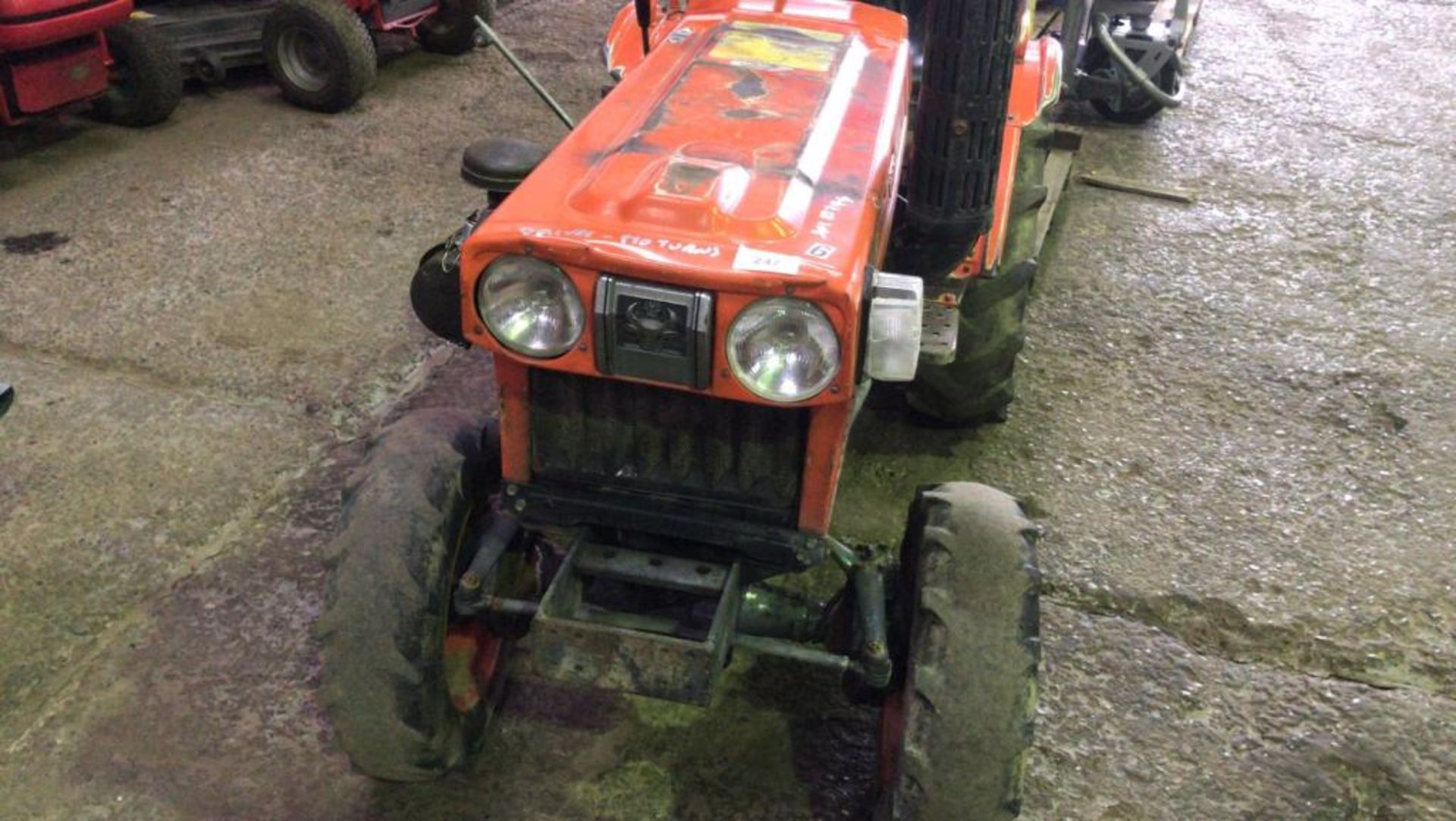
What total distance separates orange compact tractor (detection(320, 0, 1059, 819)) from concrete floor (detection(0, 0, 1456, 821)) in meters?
0.42

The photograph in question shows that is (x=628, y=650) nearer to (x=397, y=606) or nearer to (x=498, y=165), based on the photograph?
(x=397, y=606)

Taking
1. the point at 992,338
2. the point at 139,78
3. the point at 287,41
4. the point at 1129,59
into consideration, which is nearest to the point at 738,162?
the point at 992,338

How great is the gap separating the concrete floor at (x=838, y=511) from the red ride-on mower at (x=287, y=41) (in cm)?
14

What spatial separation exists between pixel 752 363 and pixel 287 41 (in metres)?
4.42

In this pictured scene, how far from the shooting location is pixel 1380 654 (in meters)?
2.92

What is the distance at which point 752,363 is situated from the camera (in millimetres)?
1906

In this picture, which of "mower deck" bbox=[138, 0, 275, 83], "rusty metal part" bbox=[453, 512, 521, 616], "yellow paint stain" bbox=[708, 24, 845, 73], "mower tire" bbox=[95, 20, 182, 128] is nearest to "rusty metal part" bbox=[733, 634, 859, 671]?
"rusty metal part" bbox=[453, 512, 521, 616]

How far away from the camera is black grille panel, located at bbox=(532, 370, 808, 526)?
6.94 feet

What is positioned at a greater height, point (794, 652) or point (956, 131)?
point (956, 131)

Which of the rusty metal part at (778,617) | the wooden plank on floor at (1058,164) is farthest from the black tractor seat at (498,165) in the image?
the wooden plank on floor at (1058,164)

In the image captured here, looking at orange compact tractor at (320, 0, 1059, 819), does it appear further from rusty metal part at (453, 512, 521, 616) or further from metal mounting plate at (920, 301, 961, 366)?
metal mounting plate at (920, 301, 961, 366)

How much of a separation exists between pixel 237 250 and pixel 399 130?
1283 mm

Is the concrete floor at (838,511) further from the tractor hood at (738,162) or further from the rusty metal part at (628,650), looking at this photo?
the tractor hood at (738,162)

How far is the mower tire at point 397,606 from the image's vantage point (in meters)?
2.09
